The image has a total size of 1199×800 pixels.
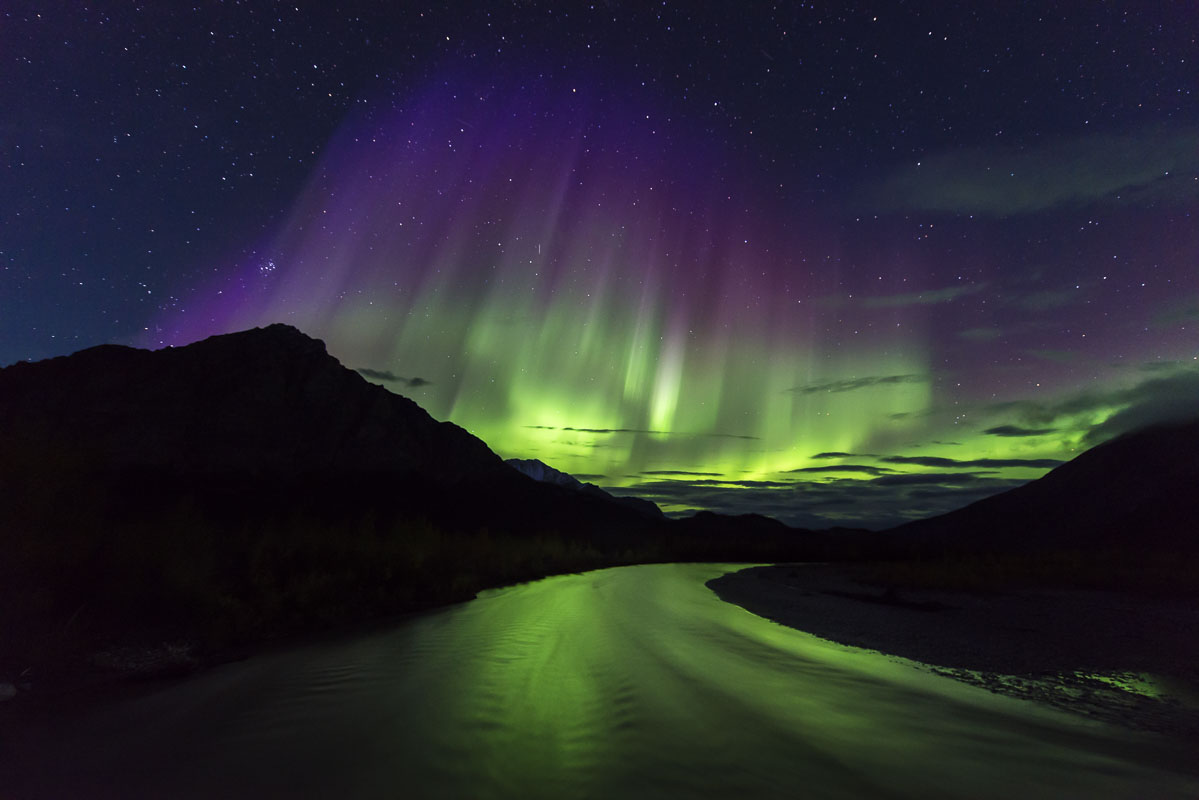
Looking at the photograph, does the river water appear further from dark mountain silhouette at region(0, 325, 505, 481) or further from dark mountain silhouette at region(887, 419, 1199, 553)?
dark mountain silhouette at region(0, 325, 505, 481)

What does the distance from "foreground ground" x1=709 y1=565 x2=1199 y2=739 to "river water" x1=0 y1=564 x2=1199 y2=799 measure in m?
1.36

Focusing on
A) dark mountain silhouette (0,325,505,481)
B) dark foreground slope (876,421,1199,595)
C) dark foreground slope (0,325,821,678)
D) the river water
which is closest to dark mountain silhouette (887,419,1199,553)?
dark foreground slope (876,421,1199,595)

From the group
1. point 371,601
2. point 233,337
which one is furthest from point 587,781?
point 233,337

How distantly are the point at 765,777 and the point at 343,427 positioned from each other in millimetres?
132034

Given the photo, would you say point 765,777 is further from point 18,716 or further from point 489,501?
point 489,501

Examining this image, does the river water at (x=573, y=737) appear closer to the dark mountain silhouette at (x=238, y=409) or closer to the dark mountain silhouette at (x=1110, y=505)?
the dark mountain silhouette at (x=1110, y=505)

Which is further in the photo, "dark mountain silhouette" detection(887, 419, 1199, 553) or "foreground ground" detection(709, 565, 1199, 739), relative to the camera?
"dark mountain silhouette" detection(887, 419, 1199, 553)

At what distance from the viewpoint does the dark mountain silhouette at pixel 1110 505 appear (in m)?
108

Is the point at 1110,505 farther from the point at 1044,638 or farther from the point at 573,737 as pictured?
the point at 573,737

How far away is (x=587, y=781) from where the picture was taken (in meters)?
4.86

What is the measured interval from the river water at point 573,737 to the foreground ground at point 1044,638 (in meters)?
1.36

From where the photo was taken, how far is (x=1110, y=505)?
476ft

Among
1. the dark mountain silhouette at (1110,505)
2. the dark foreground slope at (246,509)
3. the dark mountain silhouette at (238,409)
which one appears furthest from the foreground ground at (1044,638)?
the dark mountain silhouette at (238,409)

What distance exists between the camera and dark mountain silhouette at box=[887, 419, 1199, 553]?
108 m
